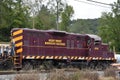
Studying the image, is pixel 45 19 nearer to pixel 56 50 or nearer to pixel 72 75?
pixel 56 50

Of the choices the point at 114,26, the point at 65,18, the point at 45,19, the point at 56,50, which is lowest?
the point at 56,50

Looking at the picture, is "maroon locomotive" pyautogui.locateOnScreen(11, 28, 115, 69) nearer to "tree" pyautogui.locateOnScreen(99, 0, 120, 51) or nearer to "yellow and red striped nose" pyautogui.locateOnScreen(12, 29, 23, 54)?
"yellow and red striped nose" pyautogui.locateOnScreen(12, 29, 23, 54)

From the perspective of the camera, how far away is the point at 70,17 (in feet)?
286

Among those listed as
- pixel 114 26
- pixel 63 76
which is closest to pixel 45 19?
pixel 114 26

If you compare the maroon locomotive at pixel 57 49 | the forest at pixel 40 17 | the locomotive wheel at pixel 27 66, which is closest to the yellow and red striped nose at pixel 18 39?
the maroon locomotive at pixel 57 49

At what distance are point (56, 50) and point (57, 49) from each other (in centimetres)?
16

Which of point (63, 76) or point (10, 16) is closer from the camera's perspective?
point (63, 76)

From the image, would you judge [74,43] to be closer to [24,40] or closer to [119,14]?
[24,40]

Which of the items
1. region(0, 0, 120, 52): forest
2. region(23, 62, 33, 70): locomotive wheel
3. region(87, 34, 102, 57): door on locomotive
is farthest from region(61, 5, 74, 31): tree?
region(23, 62, 33, 70): locomotive wheel

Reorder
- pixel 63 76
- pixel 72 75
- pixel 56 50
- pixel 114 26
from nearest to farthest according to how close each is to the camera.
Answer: pixel 63 76
pixel 72 75
pixel 56 50
pixel 114 26

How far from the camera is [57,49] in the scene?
34.8 m

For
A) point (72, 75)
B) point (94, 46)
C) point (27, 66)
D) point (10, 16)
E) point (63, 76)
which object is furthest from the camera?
point (10, 16)

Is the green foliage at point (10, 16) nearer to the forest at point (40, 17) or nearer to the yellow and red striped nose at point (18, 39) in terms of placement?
the forest at point (40, 17)

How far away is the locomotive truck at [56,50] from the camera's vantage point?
106ft
